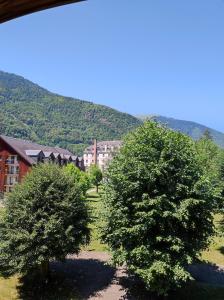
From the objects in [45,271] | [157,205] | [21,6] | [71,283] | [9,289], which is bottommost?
[9,289]

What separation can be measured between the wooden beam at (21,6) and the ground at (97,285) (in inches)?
1107

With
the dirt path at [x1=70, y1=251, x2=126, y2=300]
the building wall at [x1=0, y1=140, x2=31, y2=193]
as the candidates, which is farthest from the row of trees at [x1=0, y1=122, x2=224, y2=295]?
the building wall at [x1=0, y1=140, x2=31, y2=193]

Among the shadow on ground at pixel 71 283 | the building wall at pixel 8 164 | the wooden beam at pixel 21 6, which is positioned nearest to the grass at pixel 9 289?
the shadow on ground at pixel 71 283

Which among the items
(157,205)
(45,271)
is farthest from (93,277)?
(157,205)

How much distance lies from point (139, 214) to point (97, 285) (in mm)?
8184

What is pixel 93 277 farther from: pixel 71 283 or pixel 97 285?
pixel 71 283

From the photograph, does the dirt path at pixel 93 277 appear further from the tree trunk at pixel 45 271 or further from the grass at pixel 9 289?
the grass at pixel 9 289

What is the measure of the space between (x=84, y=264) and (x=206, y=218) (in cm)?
1300

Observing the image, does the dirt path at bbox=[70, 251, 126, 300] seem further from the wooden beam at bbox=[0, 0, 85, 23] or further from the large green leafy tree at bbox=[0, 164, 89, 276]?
the wooden beam at bbox=[0, 0, 85, 23]

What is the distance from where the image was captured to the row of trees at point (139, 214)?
86.2 feet

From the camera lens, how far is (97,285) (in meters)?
30.9

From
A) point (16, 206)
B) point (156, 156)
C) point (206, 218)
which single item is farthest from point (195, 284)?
point (16, 206)

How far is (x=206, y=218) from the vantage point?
2850 cm

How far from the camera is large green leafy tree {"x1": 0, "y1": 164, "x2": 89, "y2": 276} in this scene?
1157 inches
